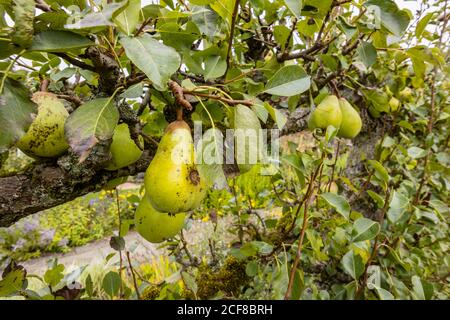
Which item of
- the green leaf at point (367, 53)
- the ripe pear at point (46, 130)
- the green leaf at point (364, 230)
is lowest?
the green leaf at point (364, 230)

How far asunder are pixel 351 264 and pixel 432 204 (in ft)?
1.62

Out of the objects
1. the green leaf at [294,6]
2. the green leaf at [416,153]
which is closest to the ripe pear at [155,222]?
the green leaf at [294,6]

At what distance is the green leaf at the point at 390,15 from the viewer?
0.60m

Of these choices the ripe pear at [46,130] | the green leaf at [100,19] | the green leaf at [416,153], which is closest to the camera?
the green leaf at [100,19]

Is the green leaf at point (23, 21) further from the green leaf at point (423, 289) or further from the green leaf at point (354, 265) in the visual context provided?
the green leaf at point (423, 289)

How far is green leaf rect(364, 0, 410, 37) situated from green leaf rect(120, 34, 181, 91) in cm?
39

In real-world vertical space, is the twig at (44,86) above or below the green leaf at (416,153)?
above

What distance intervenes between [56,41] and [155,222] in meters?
0.39

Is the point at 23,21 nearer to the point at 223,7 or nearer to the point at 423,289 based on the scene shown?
the point at 223,7

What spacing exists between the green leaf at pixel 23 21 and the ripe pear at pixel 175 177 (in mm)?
244

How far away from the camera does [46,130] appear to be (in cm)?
57

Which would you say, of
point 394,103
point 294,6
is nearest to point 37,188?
point 294,6

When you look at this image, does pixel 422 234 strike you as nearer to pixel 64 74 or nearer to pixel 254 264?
pixel 254 264

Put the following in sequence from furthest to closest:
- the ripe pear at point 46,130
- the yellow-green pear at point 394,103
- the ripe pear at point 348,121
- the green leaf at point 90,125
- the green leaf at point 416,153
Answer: the yellow-green pear at point 394,103 < the green leaf at point 416,153 < the ripe pear at point 348,121 < the ripe pear at point 46,130 < the green leaf at point 90,125
